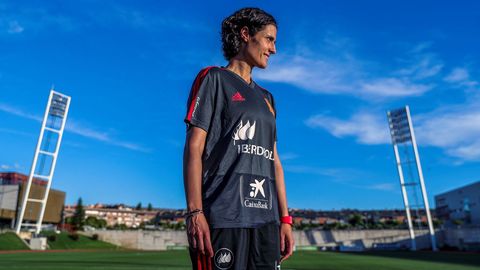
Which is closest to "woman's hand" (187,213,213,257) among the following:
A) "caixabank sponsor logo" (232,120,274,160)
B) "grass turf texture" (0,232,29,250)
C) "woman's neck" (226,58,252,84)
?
"caixabank sponsor logo" (232,120,274,160)

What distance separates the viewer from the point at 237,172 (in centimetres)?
177

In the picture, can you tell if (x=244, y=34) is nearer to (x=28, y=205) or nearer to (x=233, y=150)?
(x=233, y=150)

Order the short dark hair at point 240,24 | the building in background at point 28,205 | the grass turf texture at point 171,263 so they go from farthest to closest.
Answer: the building in background at point 28,205
the grass turf texture at point 171,263
the short dark hair at point 240,24

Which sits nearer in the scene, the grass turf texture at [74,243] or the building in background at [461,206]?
the grass turf texture at [74,243]

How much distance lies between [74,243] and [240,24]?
51896 millimetres

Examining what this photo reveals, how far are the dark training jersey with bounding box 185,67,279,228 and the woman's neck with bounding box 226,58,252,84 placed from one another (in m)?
0.09

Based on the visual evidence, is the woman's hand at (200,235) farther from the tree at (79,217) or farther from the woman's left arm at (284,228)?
the tree at (79,217)

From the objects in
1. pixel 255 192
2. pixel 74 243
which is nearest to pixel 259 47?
pixel 255 192

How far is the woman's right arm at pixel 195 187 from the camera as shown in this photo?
162cm

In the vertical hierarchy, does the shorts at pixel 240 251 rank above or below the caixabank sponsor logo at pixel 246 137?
below

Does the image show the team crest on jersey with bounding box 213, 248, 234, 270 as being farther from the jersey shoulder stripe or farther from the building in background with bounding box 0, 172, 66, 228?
the building in background with bounding box 0, 172, 66, 228

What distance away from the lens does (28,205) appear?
60688mm

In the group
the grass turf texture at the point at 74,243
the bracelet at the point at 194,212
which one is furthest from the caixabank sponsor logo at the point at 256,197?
the grass turf texture at the point at 74,243

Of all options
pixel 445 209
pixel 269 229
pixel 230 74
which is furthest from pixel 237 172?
pixel 445 209
